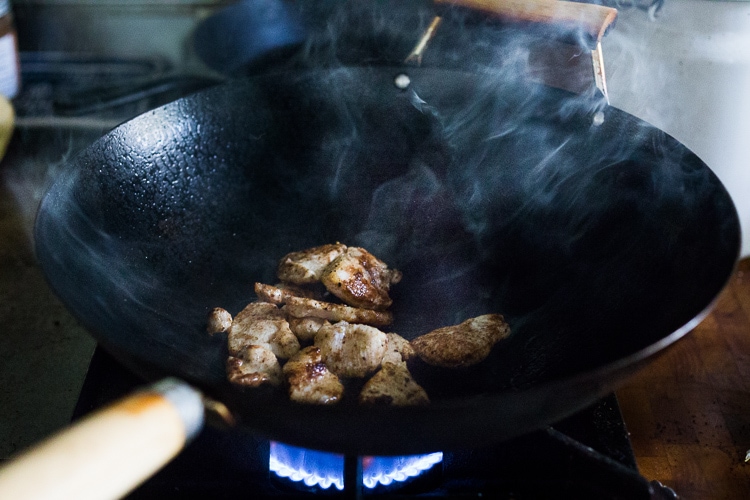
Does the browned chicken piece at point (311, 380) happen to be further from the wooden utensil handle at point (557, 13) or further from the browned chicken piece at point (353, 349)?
the wooden utensil handle at point (557, 13)

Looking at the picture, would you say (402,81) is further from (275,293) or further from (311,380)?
(311,380)

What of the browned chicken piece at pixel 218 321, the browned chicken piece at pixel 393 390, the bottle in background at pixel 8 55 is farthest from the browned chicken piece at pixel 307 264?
the bottle in background at pixel 8 55

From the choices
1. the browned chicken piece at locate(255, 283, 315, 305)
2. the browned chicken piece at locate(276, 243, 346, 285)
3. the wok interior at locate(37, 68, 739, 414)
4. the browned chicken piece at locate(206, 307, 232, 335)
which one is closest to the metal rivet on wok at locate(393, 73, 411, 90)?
the wok interior at locate(37, 68, 739, 414)

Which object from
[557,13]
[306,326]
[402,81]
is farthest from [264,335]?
[557,13]

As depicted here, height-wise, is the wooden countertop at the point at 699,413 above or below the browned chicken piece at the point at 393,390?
below

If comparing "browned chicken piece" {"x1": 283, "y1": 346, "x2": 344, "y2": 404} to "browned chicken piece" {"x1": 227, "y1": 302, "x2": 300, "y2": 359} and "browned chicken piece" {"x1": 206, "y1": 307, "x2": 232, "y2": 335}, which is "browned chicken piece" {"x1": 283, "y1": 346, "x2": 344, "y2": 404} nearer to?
"browned chicken piece" {"x1": 227, "y1": 302, "x2": 300, "y2": 359}

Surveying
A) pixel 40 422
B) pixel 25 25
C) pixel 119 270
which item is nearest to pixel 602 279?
pixel 119 270

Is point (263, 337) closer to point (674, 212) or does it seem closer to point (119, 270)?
point (119, 270)
